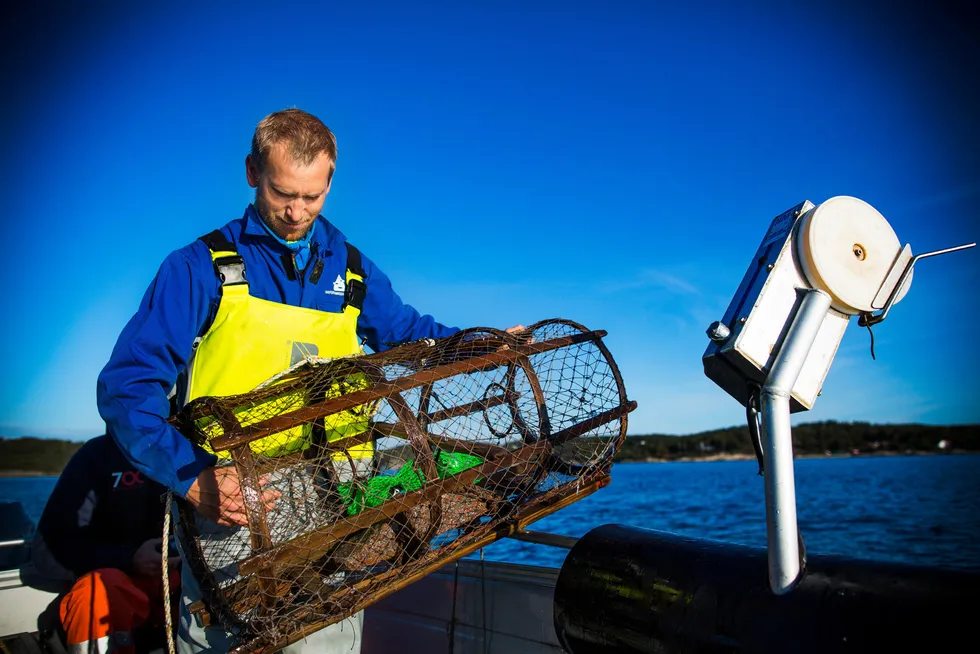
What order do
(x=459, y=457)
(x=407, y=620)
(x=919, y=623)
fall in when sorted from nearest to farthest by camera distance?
(x=919, y=623), (x=459, y=457), (x=407, y=620)

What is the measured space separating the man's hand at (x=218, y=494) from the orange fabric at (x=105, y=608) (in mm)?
1504

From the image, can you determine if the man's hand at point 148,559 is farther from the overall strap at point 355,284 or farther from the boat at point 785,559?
the boat at point 785,559

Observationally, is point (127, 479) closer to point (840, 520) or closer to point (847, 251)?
point (847, 251)

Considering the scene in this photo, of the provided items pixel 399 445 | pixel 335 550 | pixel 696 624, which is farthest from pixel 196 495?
pixel 696 624

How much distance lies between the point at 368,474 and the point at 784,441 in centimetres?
151

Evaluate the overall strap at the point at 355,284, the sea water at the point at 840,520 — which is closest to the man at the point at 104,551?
the overall strap at the point at 355,284

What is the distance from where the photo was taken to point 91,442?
170 inches

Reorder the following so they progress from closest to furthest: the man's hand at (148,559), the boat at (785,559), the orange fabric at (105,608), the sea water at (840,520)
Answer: the boat at (785,559) → the orange fabric at (105,608) → the man's hand at (148,559) → the sea water at (840,520)

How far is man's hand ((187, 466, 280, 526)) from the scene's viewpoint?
81.4 inches

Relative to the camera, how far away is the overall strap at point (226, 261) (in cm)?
236

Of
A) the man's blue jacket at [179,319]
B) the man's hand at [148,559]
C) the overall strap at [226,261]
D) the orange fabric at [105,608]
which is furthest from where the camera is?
the man's hand at [148,559]

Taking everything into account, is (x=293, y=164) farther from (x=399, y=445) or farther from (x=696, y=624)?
(x=696, y=624)

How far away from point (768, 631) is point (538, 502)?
96cm

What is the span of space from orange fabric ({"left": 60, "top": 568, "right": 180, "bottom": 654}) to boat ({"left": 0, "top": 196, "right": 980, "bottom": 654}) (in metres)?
2.33
